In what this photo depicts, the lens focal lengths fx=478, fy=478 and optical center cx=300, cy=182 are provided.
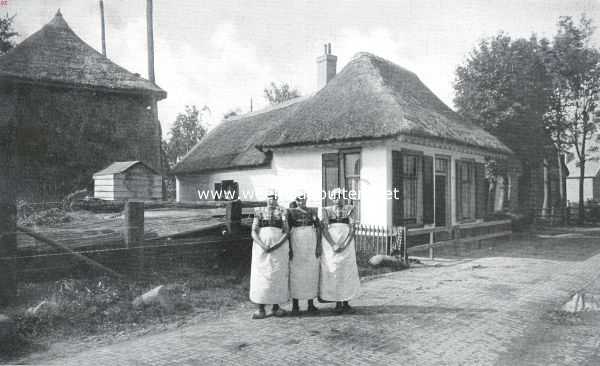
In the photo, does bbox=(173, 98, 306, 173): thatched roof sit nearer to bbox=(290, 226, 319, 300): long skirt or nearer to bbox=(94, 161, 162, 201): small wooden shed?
bbox=(94, 161, 162, 201): small wooden shed

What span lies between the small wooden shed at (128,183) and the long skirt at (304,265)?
26.8 ft

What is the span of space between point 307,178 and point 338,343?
9.26 m

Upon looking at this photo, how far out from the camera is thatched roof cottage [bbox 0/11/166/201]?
14.5m

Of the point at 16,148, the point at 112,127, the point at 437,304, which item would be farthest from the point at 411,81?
the point at 16,148

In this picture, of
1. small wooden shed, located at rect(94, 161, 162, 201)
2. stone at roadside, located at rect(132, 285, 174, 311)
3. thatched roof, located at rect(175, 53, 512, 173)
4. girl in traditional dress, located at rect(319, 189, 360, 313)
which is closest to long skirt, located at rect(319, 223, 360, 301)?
girl in traditional dress, located at rect(319, 189, 360, 313)

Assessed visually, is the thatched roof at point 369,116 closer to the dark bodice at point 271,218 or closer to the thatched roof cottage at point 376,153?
the thatched roof cottage at point 376,153

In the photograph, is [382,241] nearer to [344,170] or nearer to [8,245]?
[344,170]

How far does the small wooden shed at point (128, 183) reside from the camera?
13.0 meters

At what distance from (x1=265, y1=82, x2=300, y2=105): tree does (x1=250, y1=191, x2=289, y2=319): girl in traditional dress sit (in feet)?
149

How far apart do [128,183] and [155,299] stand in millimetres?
7448

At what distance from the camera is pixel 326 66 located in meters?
18.1

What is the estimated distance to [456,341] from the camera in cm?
515

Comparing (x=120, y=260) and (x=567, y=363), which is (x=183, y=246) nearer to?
(x=120, y=260)

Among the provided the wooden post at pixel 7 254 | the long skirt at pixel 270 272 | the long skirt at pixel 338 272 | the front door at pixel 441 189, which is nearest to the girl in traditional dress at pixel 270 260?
the long skirt at pixel 270 272
